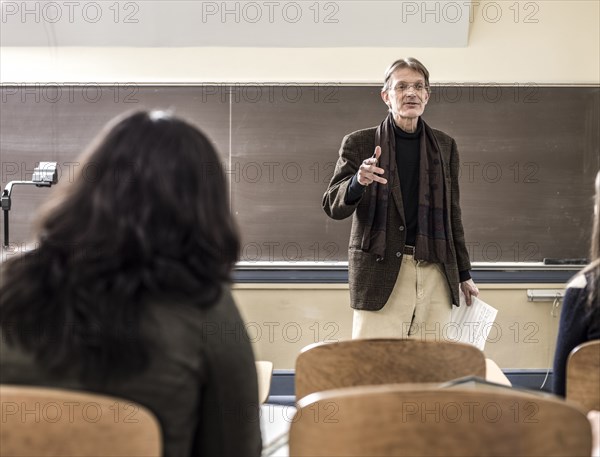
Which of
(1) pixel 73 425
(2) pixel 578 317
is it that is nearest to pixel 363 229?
(2) pixel 578 317

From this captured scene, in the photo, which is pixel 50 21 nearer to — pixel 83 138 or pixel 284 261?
pixel 83 138

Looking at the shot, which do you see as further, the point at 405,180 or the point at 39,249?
the point at 405,180

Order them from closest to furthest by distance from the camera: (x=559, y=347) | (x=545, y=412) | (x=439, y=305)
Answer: (x=545, y=412)
(x=559, y=347)
(x=439, y=305)

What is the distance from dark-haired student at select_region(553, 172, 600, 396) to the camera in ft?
4.71

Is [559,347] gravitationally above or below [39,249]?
below

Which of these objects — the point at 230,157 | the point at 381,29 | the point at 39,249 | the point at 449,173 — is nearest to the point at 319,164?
the point at 230,157

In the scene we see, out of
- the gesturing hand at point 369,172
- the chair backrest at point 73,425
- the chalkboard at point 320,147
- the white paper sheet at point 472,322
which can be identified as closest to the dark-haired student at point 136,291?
the chair backrest at point 73,425

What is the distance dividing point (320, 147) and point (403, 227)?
3.97 ft

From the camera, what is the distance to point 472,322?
2445mm

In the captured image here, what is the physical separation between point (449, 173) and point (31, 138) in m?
2.13

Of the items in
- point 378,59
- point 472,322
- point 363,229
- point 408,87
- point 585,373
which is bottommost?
point 472,322

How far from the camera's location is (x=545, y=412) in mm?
978

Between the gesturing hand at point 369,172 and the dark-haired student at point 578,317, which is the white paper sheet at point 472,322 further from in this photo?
the dark-haired student at point 578,317

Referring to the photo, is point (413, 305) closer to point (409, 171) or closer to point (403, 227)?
point (403, 227)
